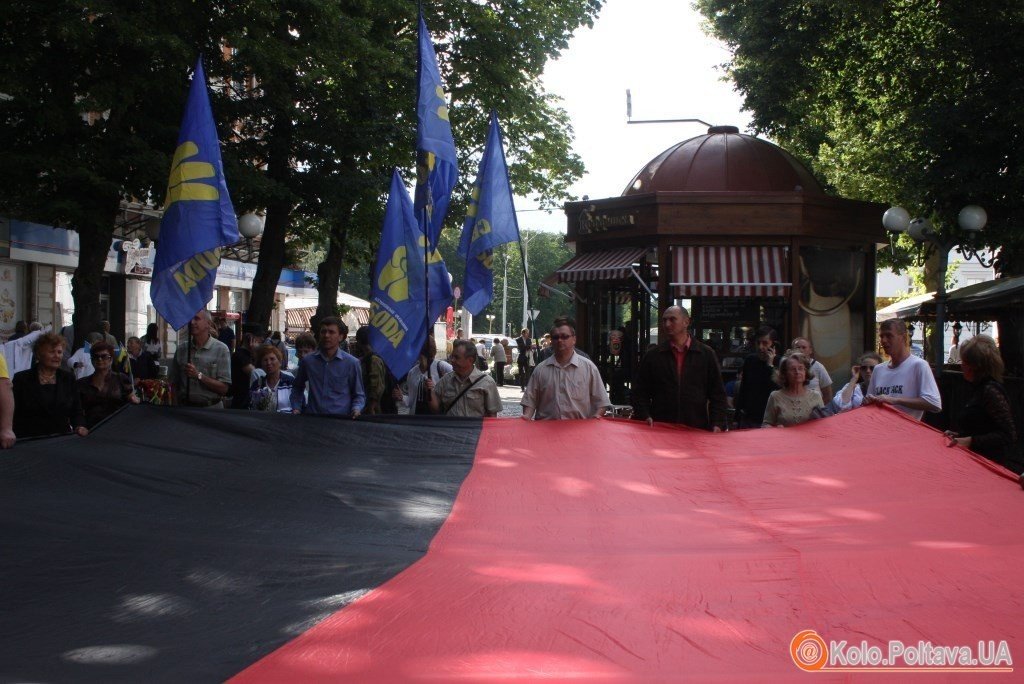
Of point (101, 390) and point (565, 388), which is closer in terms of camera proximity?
point (565, 388)

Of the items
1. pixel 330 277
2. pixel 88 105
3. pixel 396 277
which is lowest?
pixel 396 277

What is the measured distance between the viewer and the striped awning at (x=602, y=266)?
18969mm

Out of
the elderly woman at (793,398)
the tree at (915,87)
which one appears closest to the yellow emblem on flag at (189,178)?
the elderly woman at (793,398)

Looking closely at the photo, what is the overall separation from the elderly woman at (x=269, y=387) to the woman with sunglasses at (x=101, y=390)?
6.27 ft

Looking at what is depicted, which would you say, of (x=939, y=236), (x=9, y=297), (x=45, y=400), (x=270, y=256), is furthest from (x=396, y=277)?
(x=9, y=297)

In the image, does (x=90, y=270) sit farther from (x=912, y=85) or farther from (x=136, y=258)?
(x=136, y=258)

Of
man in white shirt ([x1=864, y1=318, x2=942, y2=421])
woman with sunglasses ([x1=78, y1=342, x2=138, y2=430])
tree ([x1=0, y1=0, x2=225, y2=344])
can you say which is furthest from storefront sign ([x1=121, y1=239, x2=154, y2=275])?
man in white shirt ([x1=864, y1=318, x2=942, y2=421])

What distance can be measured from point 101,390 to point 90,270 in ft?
38.6

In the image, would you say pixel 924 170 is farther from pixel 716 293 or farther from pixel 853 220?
pixel 716 293

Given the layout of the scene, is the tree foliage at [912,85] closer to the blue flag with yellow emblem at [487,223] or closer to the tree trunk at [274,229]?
the tree trunk at [274,229]

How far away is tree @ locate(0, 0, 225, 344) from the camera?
18.8m

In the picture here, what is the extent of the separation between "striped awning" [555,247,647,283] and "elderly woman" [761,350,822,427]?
8.99m

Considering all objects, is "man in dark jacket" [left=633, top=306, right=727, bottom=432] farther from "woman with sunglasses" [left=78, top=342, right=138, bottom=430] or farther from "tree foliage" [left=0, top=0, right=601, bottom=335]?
"tree foliage" [left=0, top=0, right=601, bottom=335]

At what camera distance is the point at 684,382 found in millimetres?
9609
